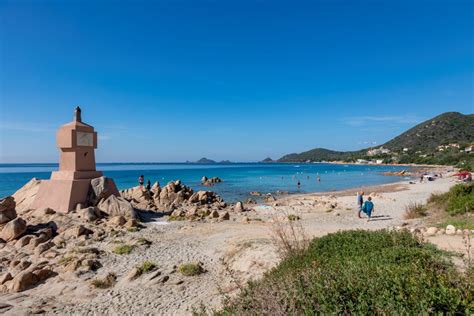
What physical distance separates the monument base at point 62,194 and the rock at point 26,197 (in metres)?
0.75

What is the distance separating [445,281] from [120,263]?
8955 mm

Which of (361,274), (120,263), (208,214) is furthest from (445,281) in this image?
(208,214)

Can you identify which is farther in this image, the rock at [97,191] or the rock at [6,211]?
the rock at [97,191]

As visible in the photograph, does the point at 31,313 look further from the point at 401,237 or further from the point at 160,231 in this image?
the point at 401,237

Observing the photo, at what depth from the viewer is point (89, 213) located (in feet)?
46.2

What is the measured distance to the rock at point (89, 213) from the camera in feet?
45.6

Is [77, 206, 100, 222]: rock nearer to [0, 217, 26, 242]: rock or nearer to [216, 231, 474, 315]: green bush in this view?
[0, 217, 26, 242]: rock

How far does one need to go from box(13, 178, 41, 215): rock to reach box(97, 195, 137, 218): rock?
4.05m

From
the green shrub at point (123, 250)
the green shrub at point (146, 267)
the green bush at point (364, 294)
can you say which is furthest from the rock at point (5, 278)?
the green bush at point (364, 294)

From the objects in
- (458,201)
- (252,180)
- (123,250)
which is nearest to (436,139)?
(252,180)

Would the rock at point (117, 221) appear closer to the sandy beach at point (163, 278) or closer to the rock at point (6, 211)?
the sandy beach at point (163, 278)

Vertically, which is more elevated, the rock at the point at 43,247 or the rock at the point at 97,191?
the rock at the point at 97,191

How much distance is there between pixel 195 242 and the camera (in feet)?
38.6

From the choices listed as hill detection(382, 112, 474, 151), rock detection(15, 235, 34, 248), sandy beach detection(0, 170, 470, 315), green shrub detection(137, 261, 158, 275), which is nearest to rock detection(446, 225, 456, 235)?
sandy beach detection(0, 170, 470, 315)
